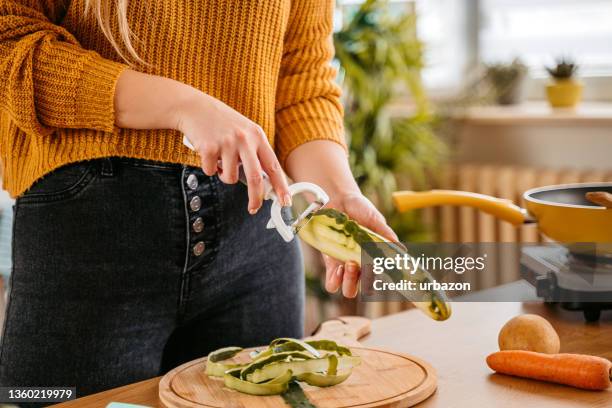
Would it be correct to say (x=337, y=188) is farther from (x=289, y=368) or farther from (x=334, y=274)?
(x=289, y=368)

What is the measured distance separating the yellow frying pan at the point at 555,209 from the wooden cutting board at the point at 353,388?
1.01ft

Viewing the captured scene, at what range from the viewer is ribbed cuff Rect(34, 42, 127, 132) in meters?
1.05

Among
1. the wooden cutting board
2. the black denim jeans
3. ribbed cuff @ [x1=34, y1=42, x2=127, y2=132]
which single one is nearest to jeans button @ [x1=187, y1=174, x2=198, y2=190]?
the black denim jeans

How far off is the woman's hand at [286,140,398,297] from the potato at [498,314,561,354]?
19cm

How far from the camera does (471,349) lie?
3.79 ft

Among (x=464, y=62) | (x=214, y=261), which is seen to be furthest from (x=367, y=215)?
(x=464, y=62)

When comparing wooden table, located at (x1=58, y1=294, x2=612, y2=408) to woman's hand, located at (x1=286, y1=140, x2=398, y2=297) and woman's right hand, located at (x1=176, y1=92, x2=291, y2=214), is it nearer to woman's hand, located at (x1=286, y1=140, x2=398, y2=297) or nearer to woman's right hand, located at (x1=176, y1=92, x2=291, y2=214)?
woman's hand, located at (x1=286, y1=140, x2=398, y2=297)

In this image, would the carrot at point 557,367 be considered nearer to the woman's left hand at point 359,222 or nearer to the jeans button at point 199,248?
the woman's left hand at point 359,222

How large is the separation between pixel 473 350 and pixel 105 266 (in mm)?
490

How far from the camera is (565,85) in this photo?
2.82 meters

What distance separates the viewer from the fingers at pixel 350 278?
1.04 metres

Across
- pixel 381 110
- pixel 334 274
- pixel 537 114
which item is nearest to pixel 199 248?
pixel 334 274

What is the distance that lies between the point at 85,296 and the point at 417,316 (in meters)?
0.50

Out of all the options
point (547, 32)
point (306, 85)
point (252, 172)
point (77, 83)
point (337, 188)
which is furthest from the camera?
point (547, 32)
